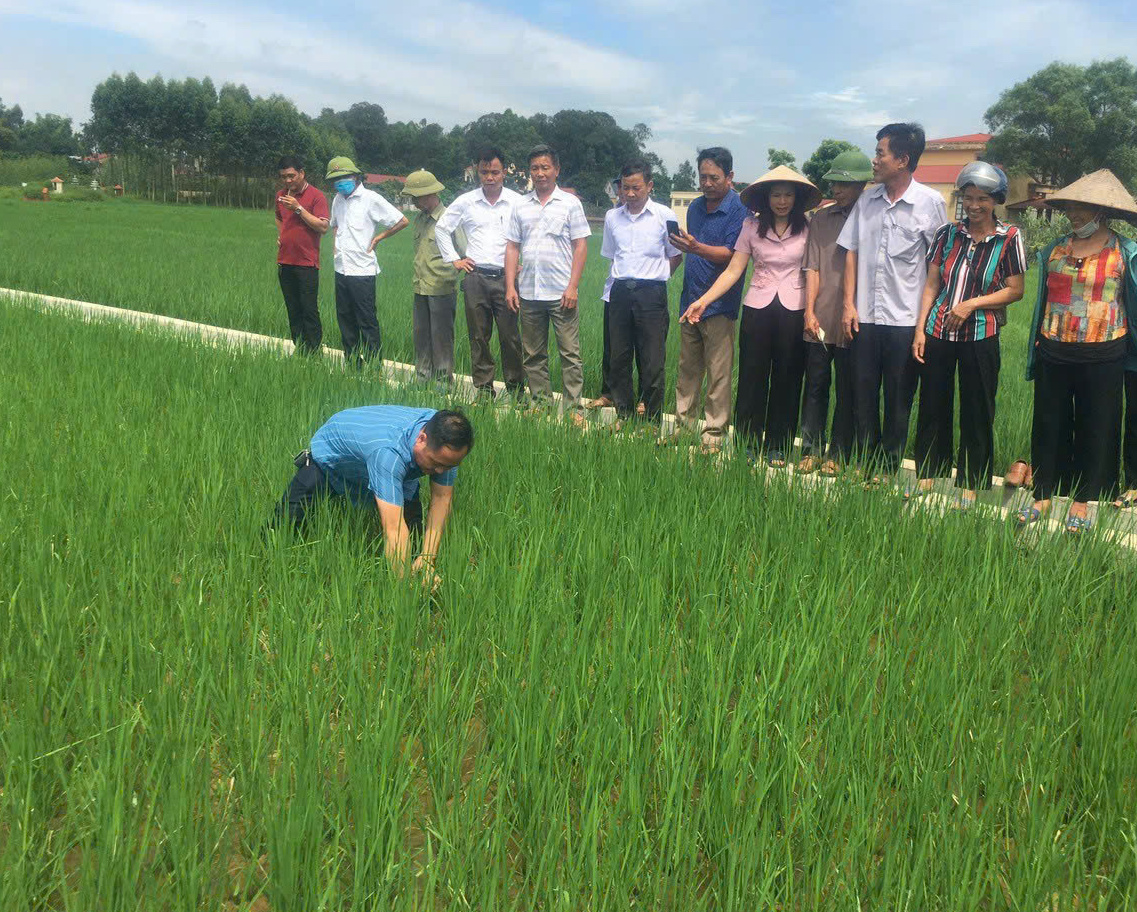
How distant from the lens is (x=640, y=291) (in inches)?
216

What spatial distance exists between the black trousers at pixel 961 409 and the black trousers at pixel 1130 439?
0.57m

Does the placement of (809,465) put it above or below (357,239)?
below

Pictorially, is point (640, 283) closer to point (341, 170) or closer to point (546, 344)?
point (546, 344)

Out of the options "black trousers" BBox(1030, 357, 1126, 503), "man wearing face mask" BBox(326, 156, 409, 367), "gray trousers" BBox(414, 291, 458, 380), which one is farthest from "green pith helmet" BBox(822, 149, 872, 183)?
"man wearing face mask" BBox(326, 156, 409, 367)

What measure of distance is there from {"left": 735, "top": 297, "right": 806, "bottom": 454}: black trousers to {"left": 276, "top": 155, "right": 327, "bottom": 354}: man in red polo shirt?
3199 millimetres

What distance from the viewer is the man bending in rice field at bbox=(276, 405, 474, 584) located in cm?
284

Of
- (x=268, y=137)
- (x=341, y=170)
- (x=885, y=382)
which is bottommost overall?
(x=885, y=382)

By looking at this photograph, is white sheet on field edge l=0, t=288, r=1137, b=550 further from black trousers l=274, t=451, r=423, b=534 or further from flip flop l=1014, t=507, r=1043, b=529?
black trousers l=274, t=451, r=423, b=534

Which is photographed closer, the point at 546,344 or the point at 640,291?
the point at 640,291

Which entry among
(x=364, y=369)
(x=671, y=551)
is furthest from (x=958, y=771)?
(x=364, y=369)

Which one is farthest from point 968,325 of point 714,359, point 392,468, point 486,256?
point 486,256

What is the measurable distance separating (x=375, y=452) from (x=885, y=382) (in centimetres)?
266

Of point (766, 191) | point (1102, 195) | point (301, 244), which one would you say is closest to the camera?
point (1102, 195)

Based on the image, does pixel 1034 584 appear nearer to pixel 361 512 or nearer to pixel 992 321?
pixel 992 321
